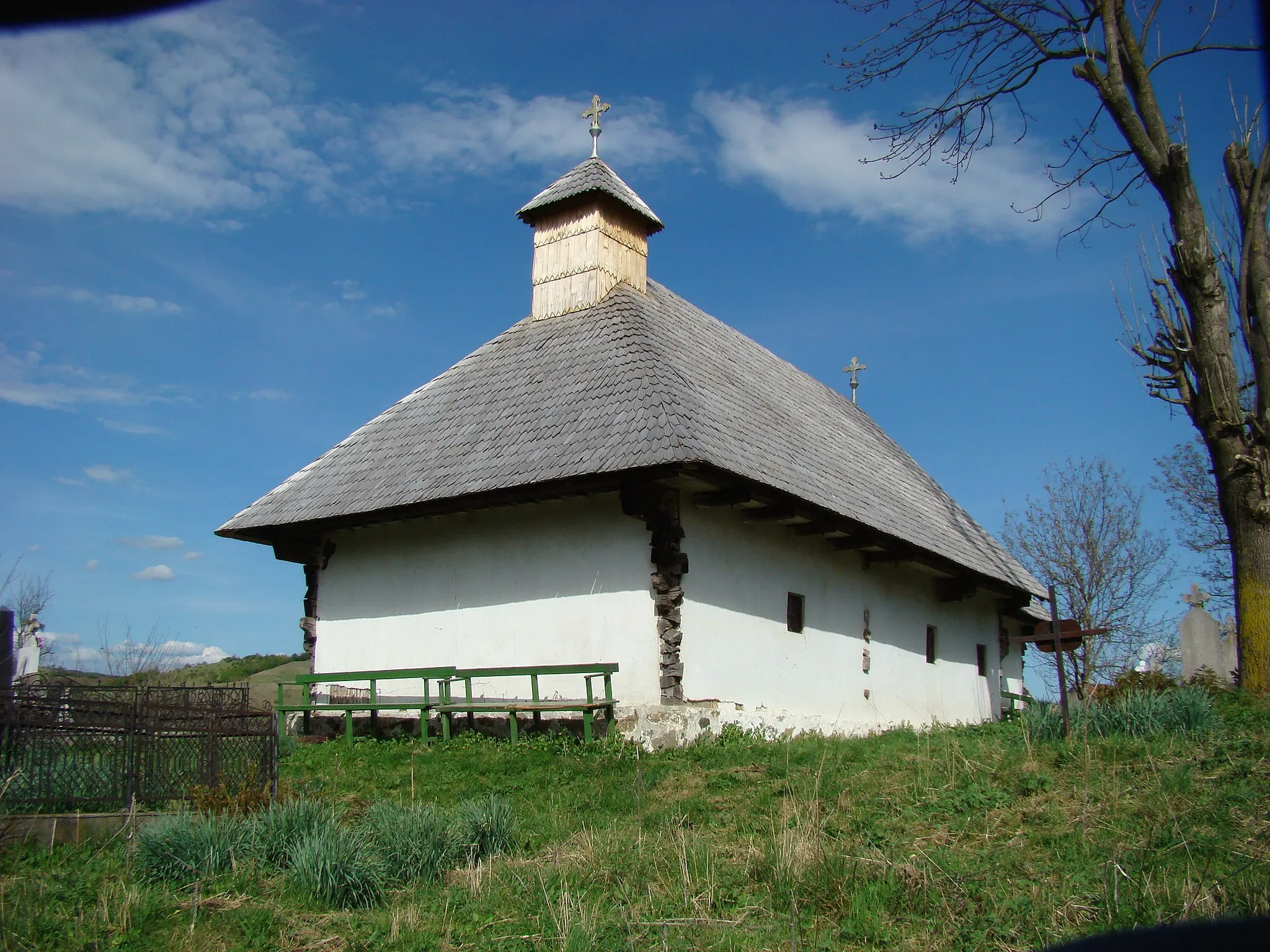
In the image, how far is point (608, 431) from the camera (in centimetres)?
1162

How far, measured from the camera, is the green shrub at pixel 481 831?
21.4ft

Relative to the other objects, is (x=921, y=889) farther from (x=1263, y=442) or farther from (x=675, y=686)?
(x=1263, y=442)

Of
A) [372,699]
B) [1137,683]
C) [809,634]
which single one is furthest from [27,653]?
[1137,683]

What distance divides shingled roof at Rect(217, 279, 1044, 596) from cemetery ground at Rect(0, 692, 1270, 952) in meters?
4.32

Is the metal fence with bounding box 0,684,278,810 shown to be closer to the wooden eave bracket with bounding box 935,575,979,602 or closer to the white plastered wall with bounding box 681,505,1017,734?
the white plastered wall with bounding box 681,505,1017,734

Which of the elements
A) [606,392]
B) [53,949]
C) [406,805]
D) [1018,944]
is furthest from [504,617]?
[1018,944]

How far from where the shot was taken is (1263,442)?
9688mm

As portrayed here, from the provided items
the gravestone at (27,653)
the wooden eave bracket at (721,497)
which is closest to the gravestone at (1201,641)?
the wooden eave bracket at (721,497)

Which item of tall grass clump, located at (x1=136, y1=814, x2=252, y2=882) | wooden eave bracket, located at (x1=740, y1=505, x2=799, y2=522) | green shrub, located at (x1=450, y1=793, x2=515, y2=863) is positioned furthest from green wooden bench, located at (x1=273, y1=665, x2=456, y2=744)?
tall grass clump, located at (x1=136, y1=814, x2=252, y2=882)

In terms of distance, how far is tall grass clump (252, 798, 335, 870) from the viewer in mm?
6281

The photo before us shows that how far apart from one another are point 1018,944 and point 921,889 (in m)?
0.65

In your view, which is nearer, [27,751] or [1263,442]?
[27,751]

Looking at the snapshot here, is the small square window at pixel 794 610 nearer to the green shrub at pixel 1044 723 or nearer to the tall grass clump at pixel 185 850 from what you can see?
the green shrub at pixel 1044 723

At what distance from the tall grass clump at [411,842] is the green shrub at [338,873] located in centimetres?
15
